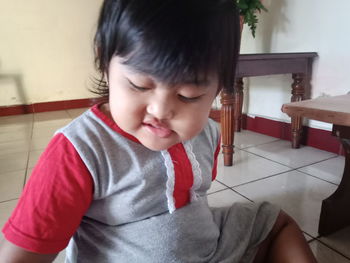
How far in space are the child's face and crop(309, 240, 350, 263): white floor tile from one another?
17.5 inches

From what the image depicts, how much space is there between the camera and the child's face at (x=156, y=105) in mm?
311

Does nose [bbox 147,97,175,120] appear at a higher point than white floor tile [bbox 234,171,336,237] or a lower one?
higher

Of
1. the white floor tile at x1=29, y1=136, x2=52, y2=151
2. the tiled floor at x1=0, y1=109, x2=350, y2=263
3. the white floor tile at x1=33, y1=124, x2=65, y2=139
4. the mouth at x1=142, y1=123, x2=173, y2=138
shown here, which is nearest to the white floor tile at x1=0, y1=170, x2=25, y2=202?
the tiled floor at x1=0, y1=109, x2=350, y2=263

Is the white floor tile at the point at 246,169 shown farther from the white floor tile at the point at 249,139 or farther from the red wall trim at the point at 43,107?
the red wall trim at the point at 43,107

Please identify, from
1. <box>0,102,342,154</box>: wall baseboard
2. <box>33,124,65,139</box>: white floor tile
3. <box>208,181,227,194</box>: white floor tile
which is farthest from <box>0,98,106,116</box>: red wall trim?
<box>208,181,227,194</box>: white floor tile

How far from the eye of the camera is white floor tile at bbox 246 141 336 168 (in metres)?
1.11

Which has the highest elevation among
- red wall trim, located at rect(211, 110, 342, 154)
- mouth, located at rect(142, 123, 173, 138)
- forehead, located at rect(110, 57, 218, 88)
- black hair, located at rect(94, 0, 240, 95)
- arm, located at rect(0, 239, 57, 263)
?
black hair, located at rect(94, 0, 240, 95)

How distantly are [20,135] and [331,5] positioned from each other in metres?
1.57

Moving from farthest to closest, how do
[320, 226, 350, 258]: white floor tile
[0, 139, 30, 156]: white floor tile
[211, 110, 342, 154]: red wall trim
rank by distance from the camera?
[0, 139, 30, 156]: white floor tile
[211, 110, 342, 154]: red wall trim
[320, 226, 350, 258]: white floor tile

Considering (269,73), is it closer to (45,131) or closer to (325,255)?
(325,255)

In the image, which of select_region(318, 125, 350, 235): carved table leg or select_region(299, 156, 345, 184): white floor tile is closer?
select_region(318, 125, 350, 235): carved table leg

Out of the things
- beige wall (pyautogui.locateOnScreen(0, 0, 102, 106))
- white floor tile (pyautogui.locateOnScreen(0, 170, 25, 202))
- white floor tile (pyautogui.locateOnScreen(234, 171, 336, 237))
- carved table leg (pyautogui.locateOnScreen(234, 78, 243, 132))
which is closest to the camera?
white floor tile (pyautogui.locateOnScreen(234, 171, 336, 237))

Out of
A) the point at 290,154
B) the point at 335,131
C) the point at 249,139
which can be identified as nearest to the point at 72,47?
the point at 249,139

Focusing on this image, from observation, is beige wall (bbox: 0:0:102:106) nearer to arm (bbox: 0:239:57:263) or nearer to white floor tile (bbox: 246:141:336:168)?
white floor tile (bbox: 246:141:336:168)
